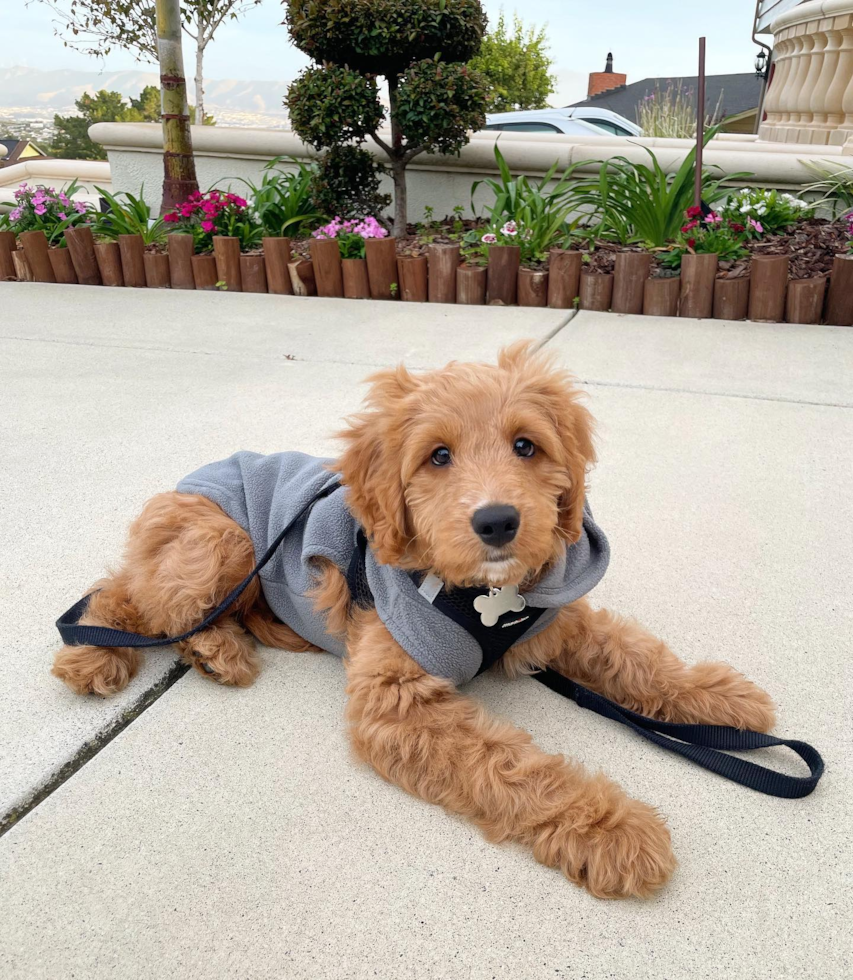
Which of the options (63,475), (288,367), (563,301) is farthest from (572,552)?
(563,301)

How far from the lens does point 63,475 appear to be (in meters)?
4.00

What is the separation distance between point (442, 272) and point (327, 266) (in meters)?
Result: 1.13

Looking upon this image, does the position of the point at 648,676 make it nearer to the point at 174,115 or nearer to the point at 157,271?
the point at 157,271

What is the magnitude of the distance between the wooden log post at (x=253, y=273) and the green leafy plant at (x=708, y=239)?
3.80 metres

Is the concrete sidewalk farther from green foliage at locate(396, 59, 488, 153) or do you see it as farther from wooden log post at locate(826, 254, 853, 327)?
green foliage at locate(396, 59, 488, 153)

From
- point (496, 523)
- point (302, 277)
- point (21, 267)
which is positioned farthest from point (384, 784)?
point (21, 267)

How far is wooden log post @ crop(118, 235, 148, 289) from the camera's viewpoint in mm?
8055

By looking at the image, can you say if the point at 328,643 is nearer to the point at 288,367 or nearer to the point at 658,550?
the point at 658,550

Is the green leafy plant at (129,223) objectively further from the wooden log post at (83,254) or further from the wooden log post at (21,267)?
the wooden log post at (21,267)

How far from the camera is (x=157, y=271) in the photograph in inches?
321

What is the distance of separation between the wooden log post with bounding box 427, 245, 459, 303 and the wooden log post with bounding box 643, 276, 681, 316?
170 centimetres

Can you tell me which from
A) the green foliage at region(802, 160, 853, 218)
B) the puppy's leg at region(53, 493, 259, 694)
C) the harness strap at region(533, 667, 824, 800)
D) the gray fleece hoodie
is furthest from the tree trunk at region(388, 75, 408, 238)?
the harness strap at region(533, 667, 824, 800)

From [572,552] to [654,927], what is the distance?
942 mm

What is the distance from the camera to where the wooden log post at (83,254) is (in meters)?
8.18
